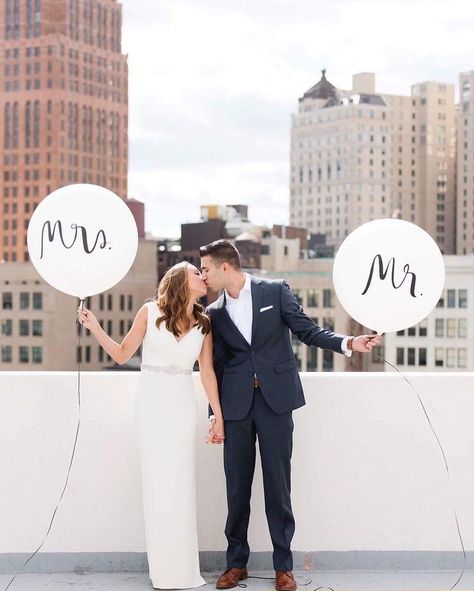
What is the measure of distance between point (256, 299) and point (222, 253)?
217 mm

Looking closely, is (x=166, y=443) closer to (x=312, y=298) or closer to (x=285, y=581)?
(x=285, y=581)

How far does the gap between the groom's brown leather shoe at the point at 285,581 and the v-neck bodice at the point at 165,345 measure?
871mm

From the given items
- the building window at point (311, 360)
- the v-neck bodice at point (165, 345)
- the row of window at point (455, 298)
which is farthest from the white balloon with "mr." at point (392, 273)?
the building window at point (311, 360)

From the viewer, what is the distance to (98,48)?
422 ft

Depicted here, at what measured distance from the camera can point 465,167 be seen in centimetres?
12800

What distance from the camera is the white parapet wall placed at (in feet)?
12.5

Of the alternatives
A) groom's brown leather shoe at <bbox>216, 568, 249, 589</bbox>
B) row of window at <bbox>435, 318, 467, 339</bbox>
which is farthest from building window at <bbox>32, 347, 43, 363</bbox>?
groom's brown leather shoe at <bbox>216, 568, 249, 589</bbox>

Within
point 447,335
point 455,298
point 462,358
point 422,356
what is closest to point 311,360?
point 422,356

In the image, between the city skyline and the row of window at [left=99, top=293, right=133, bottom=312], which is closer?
the row of window at [left=99, top=293, right=133, bottom=312]

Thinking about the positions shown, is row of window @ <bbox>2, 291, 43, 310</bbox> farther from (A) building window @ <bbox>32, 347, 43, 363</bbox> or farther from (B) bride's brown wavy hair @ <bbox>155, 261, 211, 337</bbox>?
(B) bride's brown wavy hair @ <bbox>155, 261, 211, 337</bbox>

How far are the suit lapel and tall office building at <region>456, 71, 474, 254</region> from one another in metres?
126

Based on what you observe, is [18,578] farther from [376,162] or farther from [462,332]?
[376,162]

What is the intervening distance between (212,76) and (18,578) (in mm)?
156787

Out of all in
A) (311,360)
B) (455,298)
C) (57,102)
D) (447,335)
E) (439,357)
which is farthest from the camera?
(57,102)
